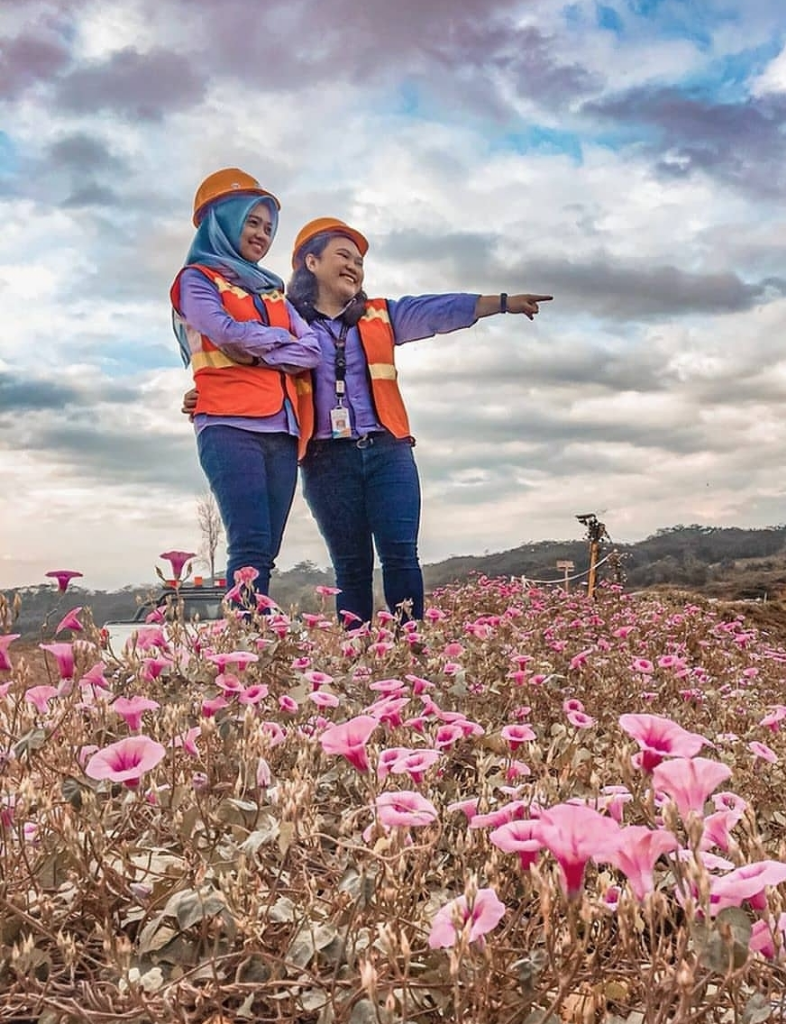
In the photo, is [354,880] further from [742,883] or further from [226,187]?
[226,187]

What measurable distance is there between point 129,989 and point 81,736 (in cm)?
141

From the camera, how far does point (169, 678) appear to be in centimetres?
336

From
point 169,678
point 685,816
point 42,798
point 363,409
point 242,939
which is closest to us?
point 685,816

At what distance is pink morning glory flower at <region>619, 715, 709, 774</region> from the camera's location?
1497 millimetres

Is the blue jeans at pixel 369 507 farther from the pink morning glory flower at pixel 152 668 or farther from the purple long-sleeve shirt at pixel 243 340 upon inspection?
the pink morning glory flower at pixel 152 668

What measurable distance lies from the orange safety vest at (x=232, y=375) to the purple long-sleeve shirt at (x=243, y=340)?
39 millimetres

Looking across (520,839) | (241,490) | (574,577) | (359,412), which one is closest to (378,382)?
(359,412)

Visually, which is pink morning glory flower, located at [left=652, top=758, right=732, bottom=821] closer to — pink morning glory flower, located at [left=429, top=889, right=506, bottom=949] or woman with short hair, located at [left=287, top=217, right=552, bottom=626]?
pink morning glory flower, located at [left=429, top=889, right=506, bottom=949]

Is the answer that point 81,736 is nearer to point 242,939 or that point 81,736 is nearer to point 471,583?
point 242,939

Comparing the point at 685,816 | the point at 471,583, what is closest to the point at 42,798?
the point at 685,816

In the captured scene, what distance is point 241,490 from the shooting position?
4848 millimetres

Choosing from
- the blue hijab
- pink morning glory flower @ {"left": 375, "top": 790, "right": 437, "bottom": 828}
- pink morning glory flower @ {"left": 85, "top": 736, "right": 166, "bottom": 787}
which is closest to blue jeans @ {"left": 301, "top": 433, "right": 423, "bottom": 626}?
the blue hijab

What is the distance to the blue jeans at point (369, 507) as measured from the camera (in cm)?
537

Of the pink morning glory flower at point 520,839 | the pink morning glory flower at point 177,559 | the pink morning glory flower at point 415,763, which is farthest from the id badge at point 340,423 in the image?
the pink morning glory flower at point 520,839
